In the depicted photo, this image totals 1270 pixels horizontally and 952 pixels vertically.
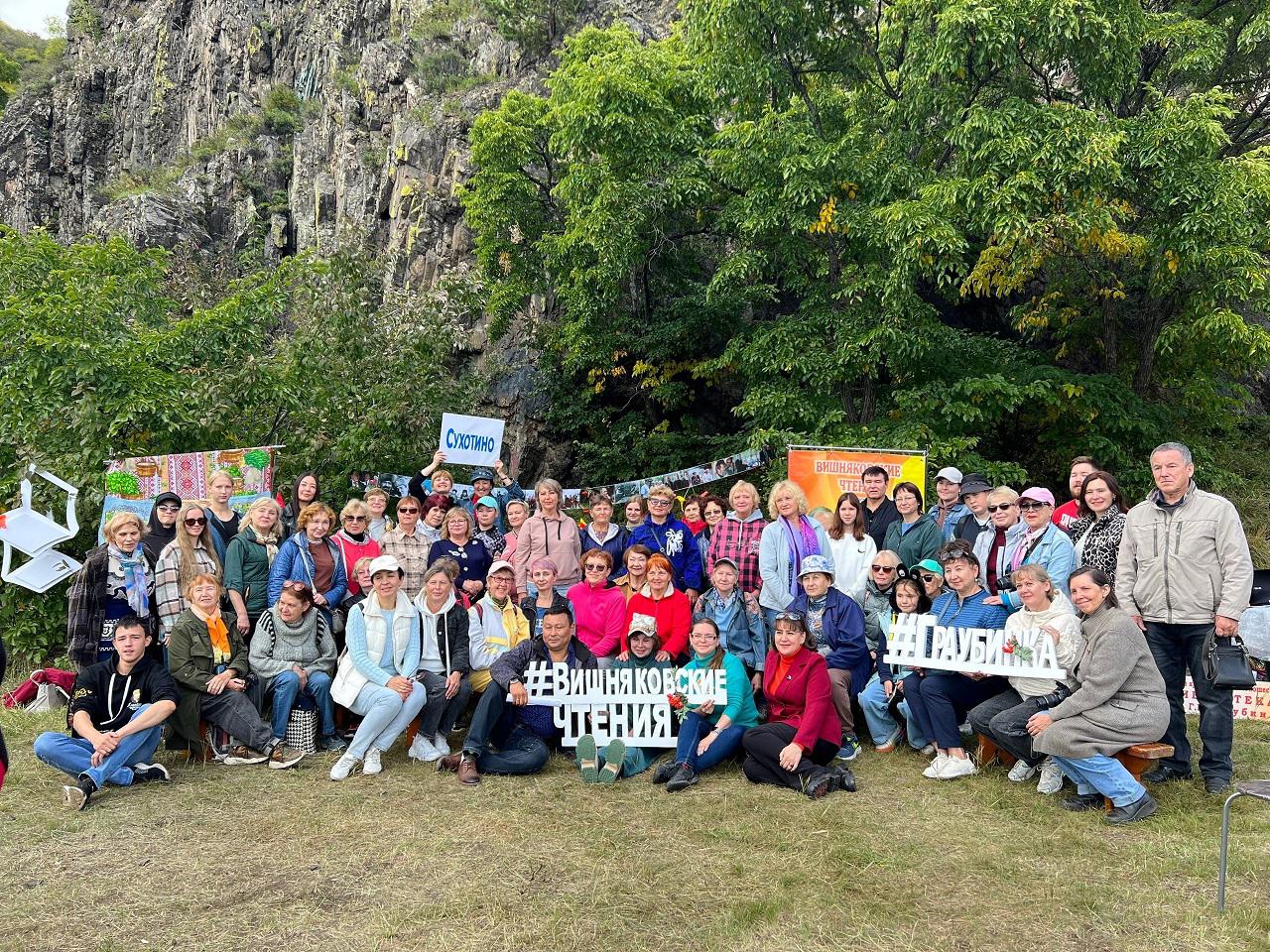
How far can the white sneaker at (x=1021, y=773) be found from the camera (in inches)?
218

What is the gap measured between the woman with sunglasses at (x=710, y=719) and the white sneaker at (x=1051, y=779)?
5.91ft

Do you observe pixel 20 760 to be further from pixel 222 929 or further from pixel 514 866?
pixel 514 866

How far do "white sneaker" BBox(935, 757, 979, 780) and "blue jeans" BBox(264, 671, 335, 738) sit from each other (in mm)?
4389

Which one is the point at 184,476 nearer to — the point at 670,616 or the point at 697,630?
the point at 670,616

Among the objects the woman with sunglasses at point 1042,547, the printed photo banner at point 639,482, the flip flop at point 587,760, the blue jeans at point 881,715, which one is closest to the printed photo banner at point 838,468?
the printed photo banner at point 639,482

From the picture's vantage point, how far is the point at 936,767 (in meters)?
5.66

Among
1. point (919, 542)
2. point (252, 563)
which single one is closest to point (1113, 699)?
point (919, 542)

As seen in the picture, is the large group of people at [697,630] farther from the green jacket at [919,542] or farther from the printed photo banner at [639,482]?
the printed photo banner at [639,482]

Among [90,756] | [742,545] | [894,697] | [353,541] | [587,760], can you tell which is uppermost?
[742,545]

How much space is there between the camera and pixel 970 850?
4.57 metres

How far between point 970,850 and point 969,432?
867 cm

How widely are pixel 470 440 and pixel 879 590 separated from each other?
16.8ft

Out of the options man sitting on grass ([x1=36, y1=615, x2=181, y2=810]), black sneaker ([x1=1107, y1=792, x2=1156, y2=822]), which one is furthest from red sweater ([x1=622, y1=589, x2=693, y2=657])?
man sitting on grass ([x1=36, y1=615, x2=181, y2=810])

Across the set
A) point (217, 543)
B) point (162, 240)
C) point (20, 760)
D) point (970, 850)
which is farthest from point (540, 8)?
point (970, 850)
